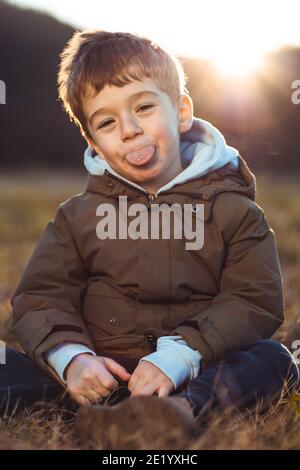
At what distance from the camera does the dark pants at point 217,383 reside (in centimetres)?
208

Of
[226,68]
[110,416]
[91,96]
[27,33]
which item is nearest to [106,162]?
[91,96]

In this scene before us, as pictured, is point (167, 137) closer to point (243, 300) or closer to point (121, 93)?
point (121, 93)

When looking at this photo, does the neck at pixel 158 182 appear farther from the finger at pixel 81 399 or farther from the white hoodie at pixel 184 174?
the finger at pixel 81 399

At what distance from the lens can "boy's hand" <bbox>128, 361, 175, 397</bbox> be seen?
7.00 feet

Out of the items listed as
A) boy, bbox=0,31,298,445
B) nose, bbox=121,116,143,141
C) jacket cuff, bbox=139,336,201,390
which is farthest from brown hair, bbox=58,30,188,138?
jacket cuff, bbox=139,336,201,390

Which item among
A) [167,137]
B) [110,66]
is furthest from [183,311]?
[110,66]

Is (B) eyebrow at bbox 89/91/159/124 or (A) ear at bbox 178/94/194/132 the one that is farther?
(A) ear at bbox 178/94/194/132

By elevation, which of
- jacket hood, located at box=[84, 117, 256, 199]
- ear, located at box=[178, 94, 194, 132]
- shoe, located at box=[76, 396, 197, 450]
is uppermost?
ear, located at box=[178, 94, 194, 132]

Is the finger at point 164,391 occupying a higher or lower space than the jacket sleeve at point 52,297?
lower

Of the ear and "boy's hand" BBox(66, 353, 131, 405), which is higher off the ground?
the ear

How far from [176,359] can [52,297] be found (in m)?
0.53

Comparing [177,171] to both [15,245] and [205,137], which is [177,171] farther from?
[15,245]

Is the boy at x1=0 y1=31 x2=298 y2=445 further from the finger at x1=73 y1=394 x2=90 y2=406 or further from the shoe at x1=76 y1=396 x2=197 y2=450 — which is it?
the shoe at x1=76 y1=396 x2=197 y2=450

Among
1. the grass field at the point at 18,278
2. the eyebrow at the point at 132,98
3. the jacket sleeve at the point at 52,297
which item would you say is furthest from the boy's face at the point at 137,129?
the grass field at the point at 18,278
